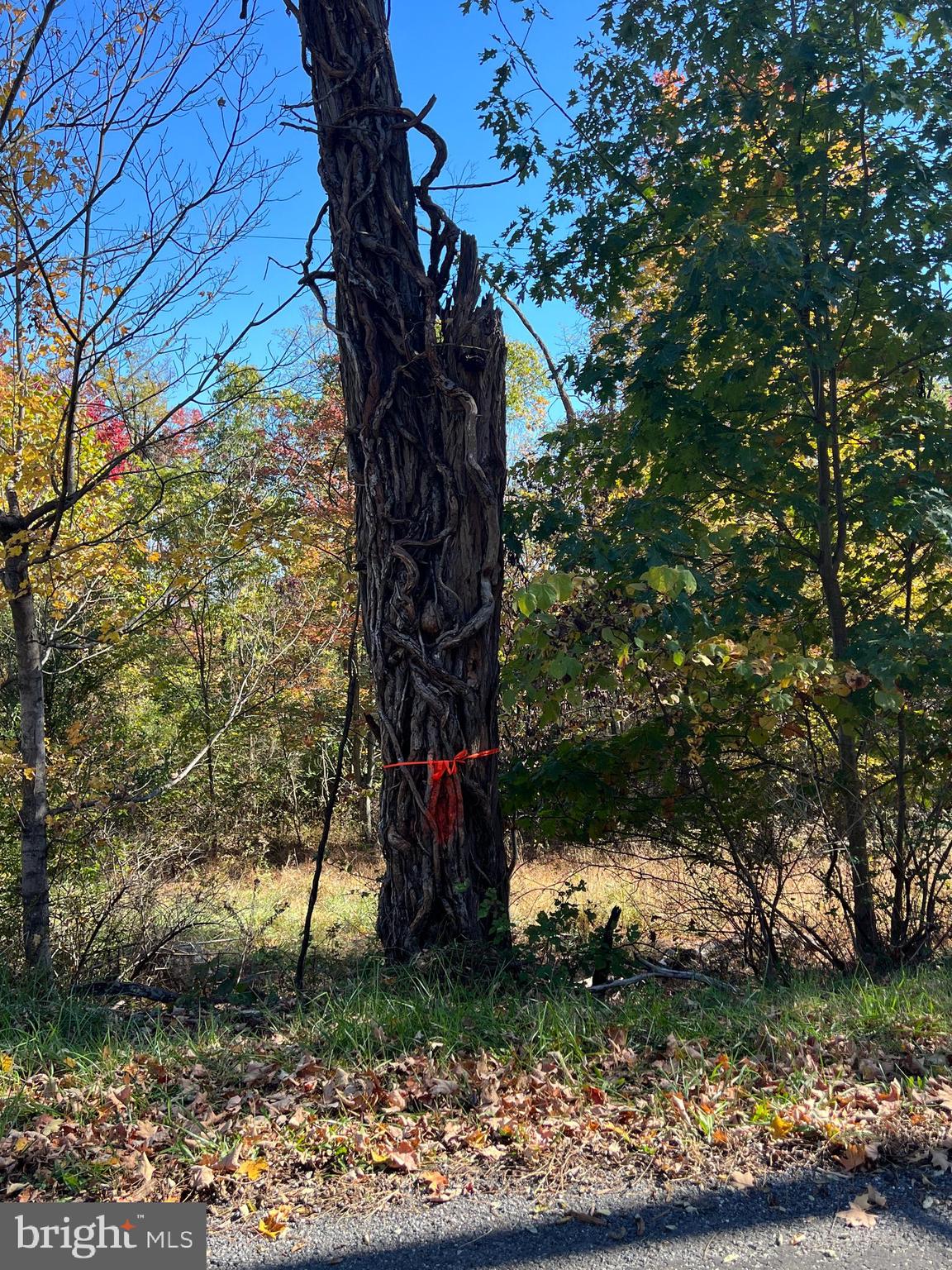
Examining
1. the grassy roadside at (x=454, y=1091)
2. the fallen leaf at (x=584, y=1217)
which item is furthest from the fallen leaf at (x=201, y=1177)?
Answer: the fallen leaf at (x=584, y=1217)

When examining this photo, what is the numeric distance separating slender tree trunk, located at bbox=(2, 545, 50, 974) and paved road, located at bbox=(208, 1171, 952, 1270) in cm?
344

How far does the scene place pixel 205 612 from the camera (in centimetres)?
1248

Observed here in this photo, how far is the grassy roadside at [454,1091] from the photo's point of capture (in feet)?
9.03

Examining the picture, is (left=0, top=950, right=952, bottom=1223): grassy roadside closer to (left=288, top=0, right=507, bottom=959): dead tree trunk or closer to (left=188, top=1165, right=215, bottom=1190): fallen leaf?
(left=188, top=1165, right=215, bottom=1190): fallen leaf

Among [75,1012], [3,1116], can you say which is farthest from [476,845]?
[3,1116]

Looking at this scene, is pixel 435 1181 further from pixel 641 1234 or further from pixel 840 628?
pixel 840 628

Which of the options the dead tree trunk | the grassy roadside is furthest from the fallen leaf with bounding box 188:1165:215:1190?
the dead tree trunk

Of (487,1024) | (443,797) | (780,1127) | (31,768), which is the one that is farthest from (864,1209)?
(31,768)

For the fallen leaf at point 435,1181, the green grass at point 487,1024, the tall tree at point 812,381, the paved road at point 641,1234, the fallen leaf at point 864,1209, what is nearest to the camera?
the paved road at point 641,1234

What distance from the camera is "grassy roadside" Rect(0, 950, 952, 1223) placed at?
2.75 metres

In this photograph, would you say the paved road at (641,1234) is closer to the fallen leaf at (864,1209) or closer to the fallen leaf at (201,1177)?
the fallen leaf at (864,1209)

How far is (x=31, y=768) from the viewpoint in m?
5.54

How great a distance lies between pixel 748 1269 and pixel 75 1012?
3.13 m

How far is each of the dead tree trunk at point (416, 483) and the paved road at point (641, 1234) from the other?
2.11 metres
